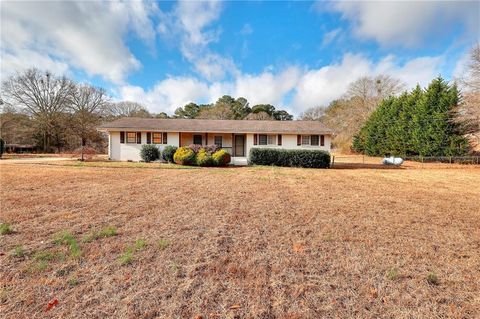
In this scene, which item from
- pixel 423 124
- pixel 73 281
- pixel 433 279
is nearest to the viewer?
pixel 73 281

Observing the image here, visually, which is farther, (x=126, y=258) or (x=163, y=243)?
(x=163, y=243)

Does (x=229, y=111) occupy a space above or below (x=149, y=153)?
above

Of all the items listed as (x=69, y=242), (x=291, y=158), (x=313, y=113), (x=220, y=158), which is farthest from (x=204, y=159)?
(x=313, y=113)

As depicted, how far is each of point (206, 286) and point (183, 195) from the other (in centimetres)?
436

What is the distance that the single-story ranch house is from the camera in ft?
56.6

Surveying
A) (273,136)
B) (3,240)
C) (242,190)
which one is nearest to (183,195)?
(242,190)

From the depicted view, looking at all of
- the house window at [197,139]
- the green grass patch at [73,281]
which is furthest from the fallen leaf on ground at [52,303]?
the house window at [197,139]

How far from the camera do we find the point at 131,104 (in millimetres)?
41844

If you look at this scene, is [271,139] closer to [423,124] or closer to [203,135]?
[203,135]

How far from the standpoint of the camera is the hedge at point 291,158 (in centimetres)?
1486

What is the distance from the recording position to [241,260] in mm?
3021

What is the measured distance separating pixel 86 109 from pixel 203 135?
21.2 meters

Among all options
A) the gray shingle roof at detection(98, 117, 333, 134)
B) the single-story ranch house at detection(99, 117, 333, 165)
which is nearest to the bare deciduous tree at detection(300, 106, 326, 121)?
the gray shingle roof at detection(98, 117, 333, 134)

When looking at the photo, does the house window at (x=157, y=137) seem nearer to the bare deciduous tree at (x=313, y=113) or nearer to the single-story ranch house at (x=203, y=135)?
the single-story ranch house at (x=203, y=135)
